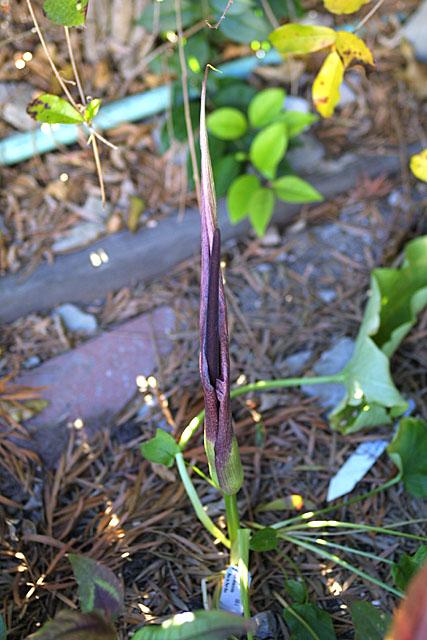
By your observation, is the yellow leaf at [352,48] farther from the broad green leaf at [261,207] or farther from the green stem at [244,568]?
the green stem at [244,568]

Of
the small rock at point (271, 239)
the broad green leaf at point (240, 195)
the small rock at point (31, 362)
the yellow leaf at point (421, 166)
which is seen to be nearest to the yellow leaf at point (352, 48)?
the yellow leaf at point (421, 166)

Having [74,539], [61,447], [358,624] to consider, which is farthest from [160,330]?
[358,624]

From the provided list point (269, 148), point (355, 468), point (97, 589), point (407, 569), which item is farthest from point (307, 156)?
point (97, 589)

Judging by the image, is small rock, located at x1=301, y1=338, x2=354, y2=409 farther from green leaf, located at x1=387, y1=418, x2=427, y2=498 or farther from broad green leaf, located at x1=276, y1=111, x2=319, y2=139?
broad green leaf, located at x1=276, y1=111, x2=319, y2=139

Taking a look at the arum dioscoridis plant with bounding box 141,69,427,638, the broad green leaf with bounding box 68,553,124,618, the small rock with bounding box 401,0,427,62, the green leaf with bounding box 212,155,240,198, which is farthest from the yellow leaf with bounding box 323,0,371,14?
the small rock with bounding box 401,0,427,62

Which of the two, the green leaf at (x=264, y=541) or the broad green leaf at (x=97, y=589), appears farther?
the green leaf at (x=264, y=541)

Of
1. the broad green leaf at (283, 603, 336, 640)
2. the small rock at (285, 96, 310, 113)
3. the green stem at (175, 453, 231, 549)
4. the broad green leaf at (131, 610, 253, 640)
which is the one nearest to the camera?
the broad green leaf at (131, 610, 253, 640)

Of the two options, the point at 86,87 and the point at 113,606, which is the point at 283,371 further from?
the point at 86,87

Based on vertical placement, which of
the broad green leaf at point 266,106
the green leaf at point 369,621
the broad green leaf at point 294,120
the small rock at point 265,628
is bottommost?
the small rock at point 265,628
